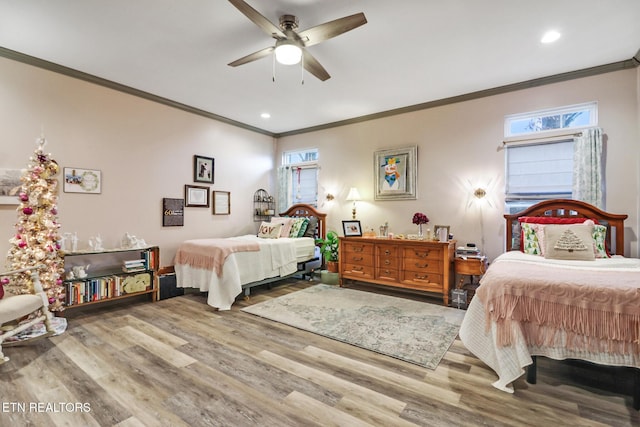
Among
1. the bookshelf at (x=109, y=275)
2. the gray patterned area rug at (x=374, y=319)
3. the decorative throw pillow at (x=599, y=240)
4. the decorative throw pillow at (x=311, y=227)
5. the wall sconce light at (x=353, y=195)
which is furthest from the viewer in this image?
the decorative throw pillow at (x=311, y=227)

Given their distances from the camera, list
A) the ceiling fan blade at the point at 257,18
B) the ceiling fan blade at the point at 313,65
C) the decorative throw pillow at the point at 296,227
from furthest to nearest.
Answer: the decorative throw pillow at the point at 296,227, the ceiling fan blade at the point at 313,65, the ceiling fan blade at the point at 257,18

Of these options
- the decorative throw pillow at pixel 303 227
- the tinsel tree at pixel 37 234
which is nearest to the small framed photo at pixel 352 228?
the decorative throw pillow at pixel 303 227

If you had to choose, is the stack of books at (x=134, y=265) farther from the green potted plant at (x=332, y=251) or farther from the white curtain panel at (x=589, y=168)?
the white curtain panel at (x=589, y=168)

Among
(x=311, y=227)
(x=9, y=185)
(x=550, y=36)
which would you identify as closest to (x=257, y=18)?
(x=550, y=36)

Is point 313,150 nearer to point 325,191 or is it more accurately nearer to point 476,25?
point 325,191

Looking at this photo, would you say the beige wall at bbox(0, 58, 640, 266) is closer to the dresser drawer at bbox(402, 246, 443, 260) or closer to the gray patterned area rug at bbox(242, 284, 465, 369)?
the dresser drawer at bbox(402, 246, 443, 260)

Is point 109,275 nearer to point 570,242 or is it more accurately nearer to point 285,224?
point 285,224

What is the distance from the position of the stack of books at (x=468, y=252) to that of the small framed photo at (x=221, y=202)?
12.9 ft

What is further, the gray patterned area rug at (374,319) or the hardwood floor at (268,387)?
the gray patterned area rug at (374,319)

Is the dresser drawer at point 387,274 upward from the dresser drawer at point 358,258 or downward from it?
downward

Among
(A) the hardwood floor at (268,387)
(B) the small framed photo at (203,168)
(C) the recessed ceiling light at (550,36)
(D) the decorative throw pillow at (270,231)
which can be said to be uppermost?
(C) the recessed ceiling light at (550,36)

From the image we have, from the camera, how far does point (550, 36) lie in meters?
2.83

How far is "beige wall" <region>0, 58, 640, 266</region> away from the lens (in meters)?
3.30

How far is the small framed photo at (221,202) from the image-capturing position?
5.25 meters
